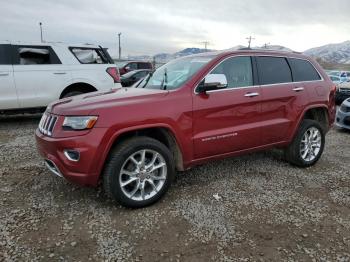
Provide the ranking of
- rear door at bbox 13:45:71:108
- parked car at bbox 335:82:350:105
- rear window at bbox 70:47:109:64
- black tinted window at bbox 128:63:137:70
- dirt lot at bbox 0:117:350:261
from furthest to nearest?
black tinted window at bbox 128:63:137:70
parked car at bbox 335:82:350:105
rear window at bbox 70:47:109:64
rear door at bbox 13:45:71:108
dirt lot at bbox 0:117:350:261

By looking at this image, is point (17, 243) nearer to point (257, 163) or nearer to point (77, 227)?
point (77, 227)

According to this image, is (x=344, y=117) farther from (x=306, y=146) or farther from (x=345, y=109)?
(x=306, y=146)

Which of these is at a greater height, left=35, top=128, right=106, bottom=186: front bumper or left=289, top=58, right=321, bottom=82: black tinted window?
left=289, top=58, right=321, bottom=82: black tinted window

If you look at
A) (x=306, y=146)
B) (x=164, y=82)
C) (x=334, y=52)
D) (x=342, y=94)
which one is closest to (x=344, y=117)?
(x=306, y=146)

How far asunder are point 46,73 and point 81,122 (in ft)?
15.9

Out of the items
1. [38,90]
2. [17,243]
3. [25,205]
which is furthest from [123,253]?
[38,90]

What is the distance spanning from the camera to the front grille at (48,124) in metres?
3.52

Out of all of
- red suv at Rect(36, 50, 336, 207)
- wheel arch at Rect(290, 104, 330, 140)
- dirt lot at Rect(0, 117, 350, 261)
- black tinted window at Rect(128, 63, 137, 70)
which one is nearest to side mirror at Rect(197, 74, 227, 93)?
red suv at Rect(36, 50, 336, 207)

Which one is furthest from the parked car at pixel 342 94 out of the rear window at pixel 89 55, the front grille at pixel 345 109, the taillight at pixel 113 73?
the rear window at pixel 89 55

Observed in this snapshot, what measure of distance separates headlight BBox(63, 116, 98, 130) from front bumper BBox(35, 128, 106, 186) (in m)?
0.07

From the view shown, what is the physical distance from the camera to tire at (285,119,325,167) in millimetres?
4938

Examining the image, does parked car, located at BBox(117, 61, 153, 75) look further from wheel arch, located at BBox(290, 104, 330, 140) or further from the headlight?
the headlight

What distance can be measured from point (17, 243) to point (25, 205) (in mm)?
778

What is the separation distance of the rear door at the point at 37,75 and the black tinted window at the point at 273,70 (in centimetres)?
482
